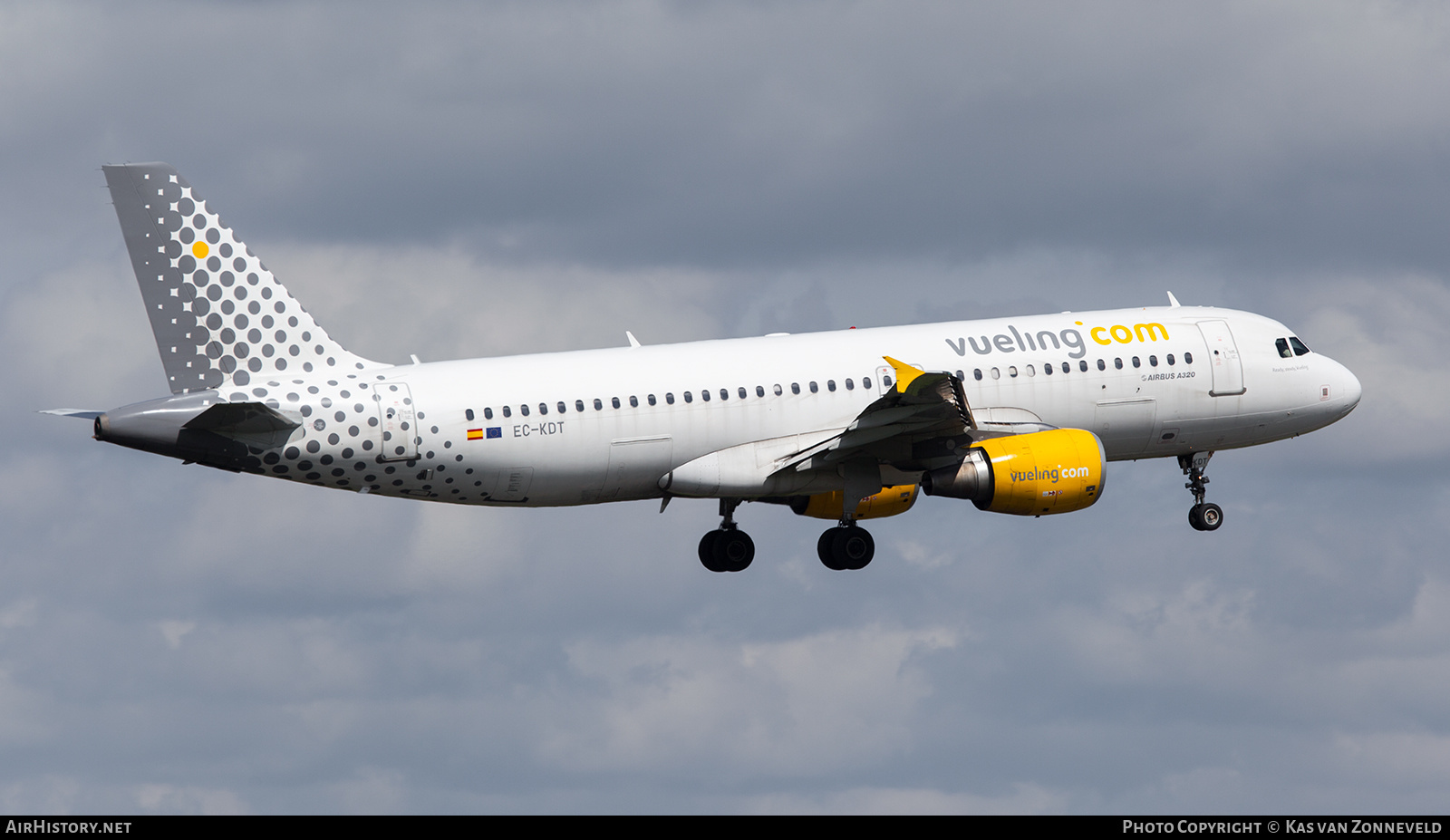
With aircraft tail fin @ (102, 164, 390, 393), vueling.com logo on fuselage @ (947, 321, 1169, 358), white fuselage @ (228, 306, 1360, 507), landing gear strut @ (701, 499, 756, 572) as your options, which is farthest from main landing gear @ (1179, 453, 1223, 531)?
aircraft tail fin @ (102, 164, 390, 393)

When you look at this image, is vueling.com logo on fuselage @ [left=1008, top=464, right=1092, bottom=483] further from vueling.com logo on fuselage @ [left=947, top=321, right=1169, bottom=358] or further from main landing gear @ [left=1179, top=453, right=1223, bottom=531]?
main landing gear @ [left=1179, top=453, right=1223, bottom=531]

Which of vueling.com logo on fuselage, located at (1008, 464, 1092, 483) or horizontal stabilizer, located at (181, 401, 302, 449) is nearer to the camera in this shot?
horizontal stabilizer, located at (181, 401, 302, 449)

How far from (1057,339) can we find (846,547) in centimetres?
840

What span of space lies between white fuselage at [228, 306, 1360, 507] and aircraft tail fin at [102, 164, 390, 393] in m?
0.74

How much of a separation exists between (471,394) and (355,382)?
2896 mm

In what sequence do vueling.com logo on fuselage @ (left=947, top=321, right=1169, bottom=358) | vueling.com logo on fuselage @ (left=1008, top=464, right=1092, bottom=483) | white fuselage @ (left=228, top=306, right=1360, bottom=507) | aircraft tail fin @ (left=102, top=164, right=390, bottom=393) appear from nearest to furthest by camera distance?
1. aircraft tail fin @ (left=102, top=164, right=390, bottom=393)
2. white fuselage @ (left=228, top=306, right=1360, bottom=507)
3. vueling.com logo on fuselage @ (left=1008, top=464, right=1092, bottom=483)
4. vueling.com logo on fuselage @ (left=947, top=321, right=1169, bottom=358)

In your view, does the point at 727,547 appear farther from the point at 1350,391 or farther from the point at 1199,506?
the point at 1350,391

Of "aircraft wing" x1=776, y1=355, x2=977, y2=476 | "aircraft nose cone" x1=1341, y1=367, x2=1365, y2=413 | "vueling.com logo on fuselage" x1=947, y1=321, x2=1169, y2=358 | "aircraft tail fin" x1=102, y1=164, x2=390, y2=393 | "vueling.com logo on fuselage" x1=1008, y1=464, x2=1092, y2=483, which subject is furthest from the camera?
"aircraft nose cone" x1=1341, y1=367, x2=1365, y2=413

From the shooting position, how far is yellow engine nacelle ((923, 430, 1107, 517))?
49.7 metres

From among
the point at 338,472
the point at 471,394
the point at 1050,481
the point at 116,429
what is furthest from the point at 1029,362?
the point at 116,429

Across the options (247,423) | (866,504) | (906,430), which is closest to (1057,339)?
(906,430)

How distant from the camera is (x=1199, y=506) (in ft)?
189

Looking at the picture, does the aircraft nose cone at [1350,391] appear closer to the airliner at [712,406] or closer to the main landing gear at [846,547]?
the airliner at [712,406]

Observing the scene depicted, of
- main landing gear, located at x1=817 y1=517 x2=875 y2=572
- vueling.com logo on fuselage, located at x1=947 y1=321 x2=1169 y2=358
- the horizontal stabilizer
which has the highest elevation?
vueling.com logo on fuselage, located at x1=947 y1=321 x2=1169 y2=358
